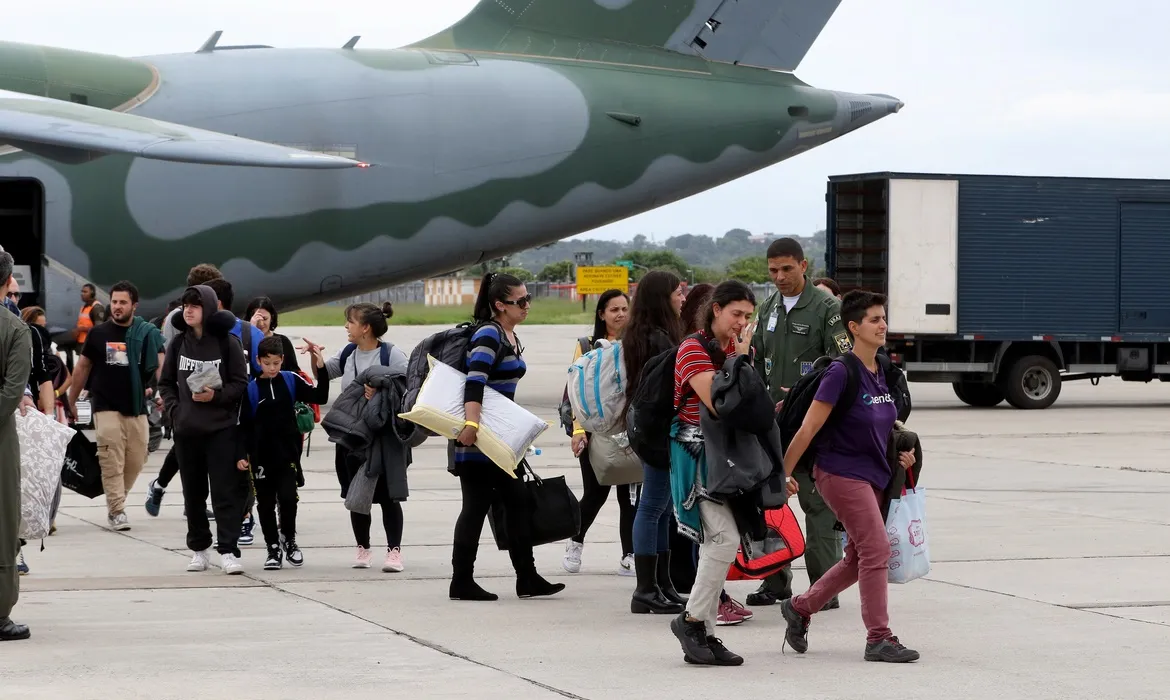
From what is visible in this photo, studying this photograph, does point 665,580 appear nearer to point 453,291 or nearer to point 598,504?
point 598,504

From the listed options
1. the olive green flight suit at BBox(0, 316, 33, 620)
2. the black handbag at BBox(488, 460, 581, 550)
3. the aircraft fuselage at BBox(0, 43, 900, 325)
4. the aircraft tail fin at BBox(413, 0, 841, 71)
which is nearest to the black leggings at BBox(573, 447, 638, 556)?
the black handbag at BBox(488, 460, 581, 550)

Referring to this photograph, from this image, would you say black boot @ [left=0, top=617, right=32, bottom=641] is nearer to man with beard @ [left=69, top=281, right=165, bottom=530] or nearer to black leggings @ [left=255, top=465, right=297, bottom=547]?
black leggings @ [left=255, top=465, right=297, bottom=547]

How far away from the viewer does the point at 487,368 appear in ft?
26.7

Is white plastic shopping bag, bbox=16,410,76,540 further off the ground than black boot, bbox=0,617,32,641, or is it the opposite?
white plastic shopping bag, bbox=16,410,76,540

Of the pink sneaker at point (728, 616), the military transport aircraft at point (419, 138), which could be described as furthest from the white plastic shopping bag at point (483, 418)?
the military transport aircraft at point (419, 138)

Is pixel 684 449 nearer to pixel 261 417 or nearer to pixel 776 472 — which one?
pixel 776 472

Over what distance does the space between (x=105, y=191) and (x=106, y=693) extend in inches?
506

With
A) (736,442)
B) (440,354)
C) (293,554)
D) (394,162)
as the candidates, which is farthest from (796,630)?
(394,162)

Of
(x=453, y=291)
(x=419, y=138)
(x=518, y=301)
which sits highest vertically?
(x=419, y=138)

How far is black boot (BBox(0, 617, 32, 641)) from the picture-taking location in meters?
6.98

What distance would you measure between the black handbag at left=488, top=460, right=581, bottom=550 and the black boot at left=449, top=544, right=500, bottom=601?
33 cm

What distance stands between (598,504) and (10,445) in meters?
3.46

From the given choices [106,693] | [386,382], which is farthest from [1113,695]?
[386,382]

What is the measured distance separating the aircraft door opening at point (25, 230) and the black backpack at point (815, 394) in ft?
42.3
